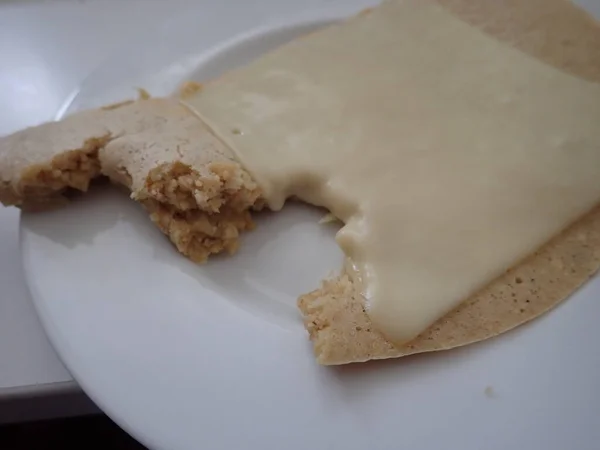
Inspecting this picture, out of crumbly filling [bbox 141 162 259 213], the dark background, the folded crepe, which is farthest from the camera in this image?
the dark background

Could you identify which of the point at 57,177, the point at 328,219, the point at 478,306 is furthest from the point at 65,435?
the point at 478,306

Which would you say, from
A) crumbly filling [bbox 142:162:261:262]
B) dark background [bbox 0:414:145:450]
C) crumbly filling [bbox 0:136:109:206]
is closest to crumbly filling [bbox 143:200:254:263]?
crumbly filling [bbox 142:162:261:262]

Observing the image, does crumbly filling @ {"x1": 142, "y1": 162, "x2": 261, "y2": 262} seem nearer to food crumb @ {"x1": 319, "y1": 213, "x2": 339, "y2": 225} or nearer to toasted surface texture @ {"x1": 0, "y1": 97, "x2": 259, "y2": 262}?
toasted surface texture @ {"x1": 0, "y1": 97, "x2": 259, "y2": 262}

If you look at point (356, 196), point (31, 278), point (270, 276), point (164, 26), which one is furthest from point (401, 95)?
point (31, 278)

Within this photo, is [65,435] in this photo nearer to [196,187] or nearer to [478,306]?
[196,187]

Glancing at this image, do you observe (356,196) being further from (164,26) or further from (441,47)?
(164,26)

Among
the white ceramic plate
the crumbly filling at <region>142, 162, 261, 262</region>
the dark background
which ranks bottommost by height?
the dark background

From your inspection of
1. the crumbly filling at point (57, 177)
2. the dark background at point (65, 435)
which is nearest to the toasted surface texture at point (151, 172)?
the crumbly filling at point (57, 177)
